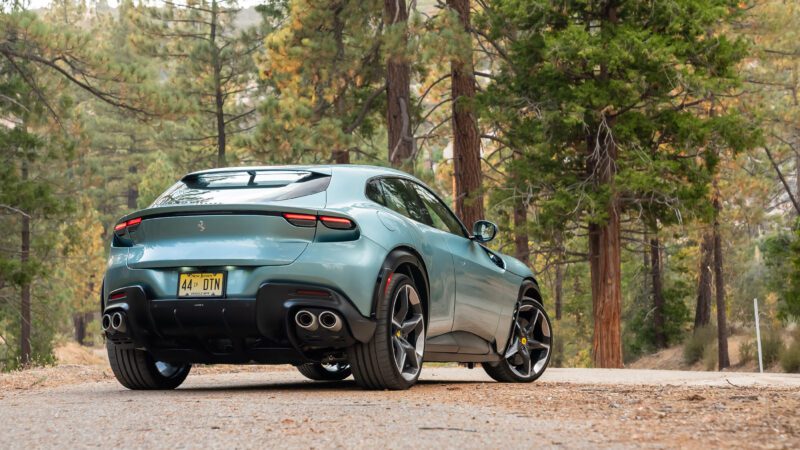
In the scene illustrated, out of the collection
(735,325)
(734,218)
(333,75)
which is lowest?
(735,325)

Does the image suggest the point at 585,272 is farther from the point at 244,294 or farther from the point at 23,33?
the point at 244,294

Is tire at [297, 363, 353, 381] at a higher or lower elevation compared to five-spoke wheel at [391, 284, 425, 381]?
lower

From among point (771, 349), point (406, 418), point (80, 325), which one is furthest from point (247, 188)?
point (80, 325)

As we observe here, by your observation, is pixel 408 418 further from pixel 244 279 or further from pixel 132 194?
pixel 132 194

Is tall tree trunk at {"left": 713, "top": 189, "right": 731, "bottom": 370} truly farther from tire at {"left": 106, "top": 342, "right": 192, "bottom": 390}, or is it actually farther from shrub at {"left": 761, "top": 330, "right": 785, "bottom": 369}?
tire at {"left": 106, "top": 342, "right": 192, "bottom": 390}

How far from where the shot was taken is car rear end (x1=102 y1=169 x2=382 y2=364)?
307 inches

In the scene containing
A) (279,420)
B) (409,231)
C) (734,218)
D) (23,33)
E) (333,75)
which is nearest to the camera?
(279,420)

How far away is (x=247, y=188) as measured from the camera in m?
8.38

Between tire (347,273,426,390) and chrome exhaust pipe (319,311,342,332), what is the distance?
1.02 feet

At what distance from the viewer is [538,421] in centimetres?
632

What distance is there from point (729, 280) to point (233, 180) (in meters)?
38.0

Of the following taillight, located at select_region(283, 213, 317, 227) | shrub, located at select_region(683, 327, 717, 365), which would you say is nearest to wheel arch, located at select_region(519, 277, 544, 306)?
taillight, located at select_region(283, 213, 317, 227)

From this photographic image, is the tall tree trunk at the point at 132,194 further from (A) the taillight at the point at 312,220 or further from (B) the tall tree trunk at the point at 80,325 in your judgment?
(A) the taillight at the point at 312,220

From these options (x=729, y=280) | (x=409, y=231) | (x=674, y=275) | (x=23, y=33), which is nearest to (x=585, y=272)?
(x=674, y=275)
